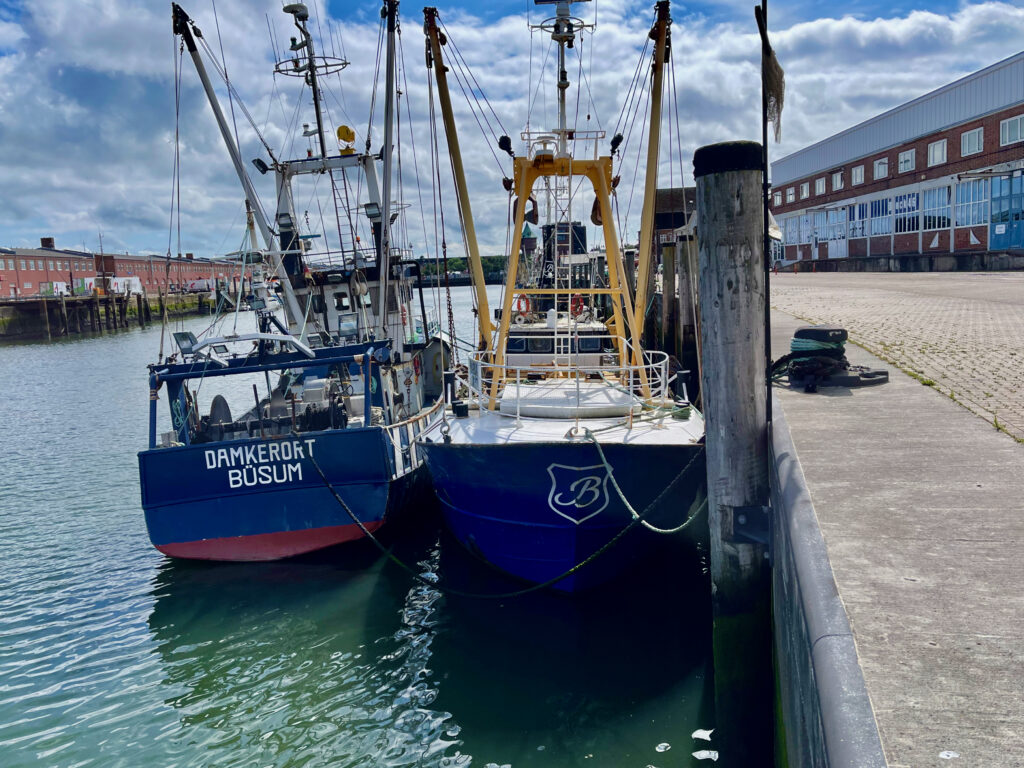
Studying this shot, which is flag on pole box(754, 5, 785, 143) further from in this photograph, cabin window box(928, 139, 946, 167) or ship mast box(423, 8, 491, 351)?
cabin window box(928, 139, 946, 167)

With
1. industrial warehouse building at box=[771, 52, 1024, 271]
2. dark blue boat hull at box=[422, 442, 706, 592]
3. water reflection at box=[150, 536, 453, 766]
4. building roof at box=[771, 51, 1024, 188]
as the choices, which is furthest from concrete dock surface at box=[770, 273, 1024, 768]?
building roof at box=[771, 51, 1024, 188]

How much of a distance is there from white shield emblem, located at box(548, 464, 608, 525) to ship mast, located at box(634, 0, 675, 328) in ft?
10.3

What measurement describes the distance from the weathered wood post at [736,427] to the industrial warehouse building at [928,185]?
34.4m

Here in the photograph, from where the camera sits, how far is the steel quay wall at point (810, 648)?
Answer: 2.90 meters

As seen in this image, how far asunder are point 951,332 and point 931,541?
33.6ft

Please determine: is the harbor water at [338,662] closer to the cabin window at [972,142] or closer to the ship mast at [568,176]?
the ship mast at [568,176]

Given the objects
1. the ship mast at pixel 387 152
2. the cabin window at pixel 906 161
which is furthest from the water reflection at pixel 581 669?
Result: the cabin window at pixel 906 161

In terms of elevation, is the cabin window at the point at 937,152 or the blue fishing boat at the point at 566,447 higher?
the cabin window at the point at 937,152

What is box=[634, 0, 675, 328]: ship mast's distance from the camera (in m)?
11.0

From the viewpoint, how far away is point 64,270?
97750 millimetres

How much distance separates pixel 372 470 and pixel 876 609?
8.18m

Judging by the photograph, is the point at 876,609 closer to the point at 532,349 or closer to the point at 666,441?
the point at 666,441

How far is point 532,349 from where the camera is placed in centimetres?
1398

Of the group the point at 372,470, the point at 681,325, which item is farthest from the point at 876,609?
the point at 681,325
